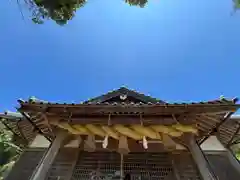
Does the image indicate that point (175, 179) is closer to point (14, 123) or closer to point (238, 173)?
point (238, 173)

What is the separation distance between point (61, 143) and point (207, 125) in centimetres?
377

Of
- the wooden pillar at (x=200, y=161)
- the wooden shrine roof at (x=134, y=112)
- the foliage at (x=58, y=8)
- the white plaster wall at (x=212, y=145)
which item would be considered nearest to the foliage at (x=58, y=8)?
the foliage at (x=58, y=8)

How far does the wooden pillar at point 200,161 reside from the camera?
4.92 m

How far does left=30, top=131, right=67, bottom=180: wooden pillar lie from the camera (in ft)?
16.4

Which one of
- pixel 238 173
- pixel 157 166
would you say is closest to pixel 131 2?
pixel 157 166

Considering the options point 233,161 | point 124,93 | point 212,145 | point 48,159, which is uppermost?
point 124,93

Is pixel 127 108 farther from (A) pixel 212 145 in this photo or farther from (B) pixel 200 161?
(A) pixel 212 145

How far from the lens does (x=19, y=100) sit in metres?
5.58

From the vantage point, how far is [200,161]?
5234mm

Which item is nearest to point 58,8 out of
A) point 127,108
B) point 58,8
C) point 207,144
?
point 58,8

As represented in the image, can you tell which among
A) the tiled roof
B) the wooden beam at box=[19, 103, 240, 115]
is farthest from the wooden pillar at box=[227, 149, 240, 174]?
the tiled roof

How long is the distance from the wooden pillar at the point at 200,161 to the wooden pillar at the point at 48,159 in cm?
314

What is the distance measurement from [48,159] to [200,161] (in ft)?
11.2

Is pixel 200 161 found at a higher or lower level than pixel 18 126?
lower
